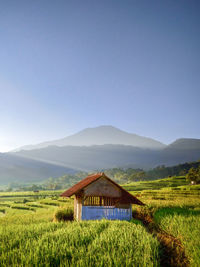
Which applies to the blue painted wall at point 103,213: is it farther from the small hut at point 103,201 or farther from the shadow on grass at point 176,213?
the shadow on grass at point 176,213

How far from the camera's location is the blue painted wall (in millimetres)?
12797

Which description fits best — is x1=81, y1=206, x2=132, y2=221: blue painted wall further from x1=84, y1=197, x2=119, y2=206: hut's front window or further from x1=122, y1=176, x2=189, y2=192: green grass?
x1=122, y1=176, x2=189, y2=192: green grass

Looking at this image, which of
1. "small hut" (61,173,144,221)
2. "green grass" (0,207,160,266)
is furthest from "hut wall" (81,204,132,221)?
"green grass" (0,207,160,266)

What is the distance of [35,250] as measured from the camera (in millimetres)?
5531

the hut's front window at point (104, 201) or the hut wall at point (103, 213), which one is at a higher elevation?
the hut's front window at point (104, 201)

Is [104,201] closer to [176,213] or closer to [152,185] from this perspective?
[176,213]

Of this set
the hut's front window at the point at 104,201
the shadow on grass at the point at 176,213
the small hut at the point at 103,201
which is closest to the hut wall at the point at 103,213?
the small hut at the point at 103,201

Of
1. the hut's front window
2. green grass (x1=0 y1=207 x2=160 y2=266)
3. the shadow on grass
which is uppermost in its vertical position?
green grass (x1=0 y1=207 x2=160 y2=266)

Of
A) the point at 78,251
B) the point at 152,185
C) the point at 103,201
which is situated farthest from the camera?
the point at 152,185

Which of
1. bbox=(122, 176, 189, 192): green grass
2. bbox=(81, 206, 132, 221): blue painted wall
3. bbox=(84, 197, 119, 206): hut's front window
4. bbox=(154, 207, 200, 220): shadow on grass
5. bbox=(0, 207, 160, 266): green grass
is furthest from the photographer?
bbox=(122, 176, 189, 192): green grass

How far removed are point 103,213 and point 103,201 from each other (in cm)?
75

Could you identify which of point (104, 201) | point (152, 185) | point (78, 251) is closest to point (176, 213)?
point (104, 201)

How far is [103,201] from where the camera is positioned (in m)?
13.2

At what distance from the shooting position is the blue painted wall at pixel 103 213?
1280 cm
